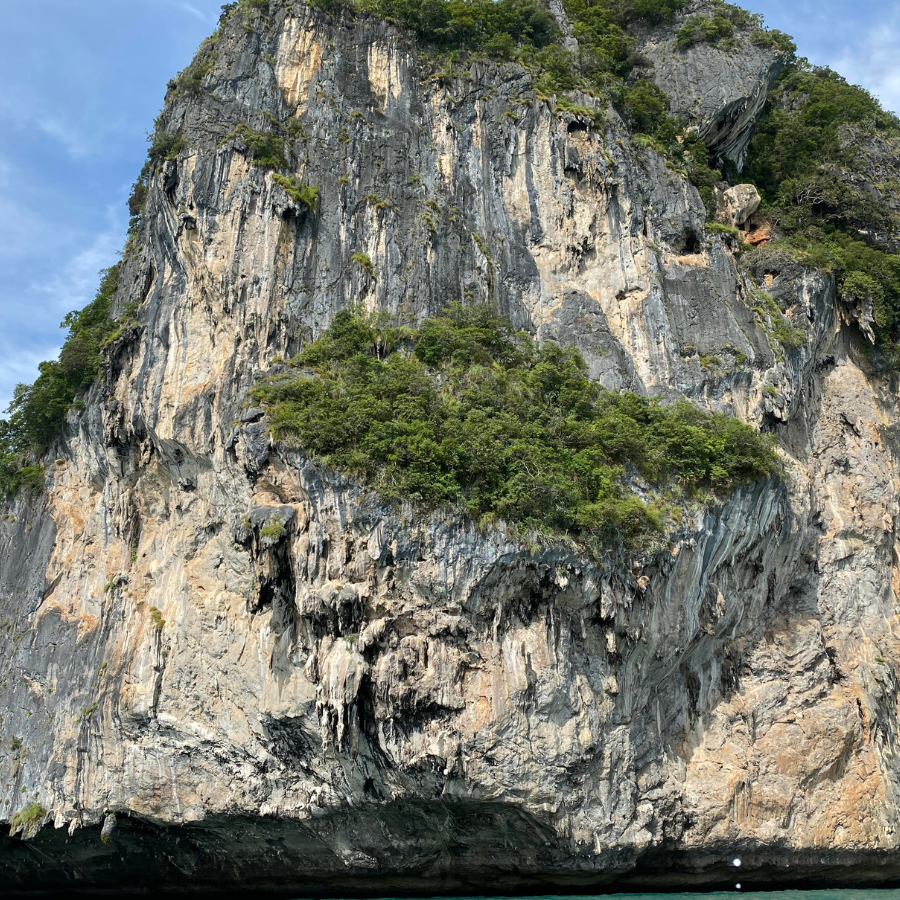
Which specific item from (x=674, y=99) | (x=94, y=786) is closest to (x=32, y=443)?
(x=94, y=786)

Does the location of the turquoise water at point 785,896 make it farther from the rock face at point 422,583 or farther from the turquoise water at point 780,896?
the rock face at point 422,583

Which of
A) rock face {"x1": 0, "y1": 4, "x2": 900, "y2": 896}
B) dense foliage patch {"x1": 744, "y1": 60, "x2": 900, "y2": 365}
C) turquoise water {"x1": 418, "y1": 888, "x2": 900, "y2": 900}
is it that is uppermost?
dense foliage patch {"x1": 744, "y1": 60, "x2": 900, "y2": 365}

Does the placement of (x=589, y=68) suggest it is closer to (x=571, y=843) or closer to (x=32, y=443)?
(x=32, y=443)

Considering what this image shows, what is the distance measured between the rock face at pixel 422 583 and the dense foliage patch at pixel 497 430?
63 centimetres

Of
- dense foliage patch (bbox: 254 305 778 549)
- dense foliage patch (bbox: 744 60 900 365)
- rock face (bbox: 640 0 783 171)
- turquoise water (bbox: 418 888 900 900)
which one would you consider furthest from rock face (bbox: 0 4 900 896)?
rock face (bbox: 640 0 783 171)

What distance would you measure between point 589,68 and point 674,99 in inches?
113

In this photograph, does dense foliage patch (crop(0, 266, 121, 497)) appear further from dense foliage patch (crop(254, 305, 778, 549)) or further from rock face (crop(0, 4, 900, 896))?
dense foliage patch (crop(254, 305, 778, 549))

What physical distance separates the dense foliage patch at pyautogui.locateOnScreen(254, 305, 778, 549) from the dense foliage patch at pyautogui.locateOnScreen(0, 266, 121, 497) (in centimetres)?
660

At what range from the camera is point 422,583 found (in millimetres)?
15562

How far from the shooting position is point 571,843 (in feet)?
50.7

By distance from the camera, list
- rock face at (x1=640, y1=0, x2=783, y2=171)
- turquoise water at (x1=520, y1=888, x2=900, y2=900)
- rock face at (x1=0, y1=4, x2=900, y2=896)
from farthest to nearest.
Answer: rock face at (x1=640, y1=0, x2=783, y2=171)
turquoise water at (x1=520, y1=888, x2=900, y2=900)
rock face at (x1=0, y1=4, x2=900, y2=896)

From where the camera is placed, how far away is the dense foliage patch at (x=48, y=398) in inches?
845

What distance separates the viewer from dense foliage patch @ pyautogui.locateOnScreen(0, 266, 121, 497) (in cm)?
2147

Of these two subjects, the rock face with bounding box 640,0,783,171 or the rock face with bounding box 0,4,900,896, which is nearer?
the rock face with bounding box 0,4,900,896
